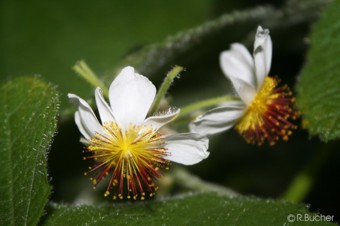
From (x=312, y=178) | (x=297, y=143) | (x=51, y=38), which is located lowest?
(x=312, y=178)

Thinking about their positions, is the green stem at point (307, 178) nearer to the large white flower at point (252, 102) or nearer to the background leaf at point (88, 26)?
the large white flower at point (252, 102)

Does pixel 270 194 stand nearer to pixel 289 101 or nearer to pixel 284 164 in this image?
pixel 284 164

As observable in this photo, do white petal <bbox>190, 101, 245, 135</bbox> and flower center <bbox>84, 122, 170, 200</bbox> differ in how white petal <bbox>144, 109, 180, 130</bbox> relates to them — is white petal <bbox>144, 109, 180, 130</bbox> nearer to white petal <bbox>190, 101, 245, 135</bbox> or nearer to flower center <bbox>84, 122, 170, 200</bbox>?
flower center <bbox>84, 122, 170, 200</bbox>

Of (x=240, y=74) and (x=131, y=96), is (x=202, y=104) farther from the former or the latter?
(x=131, y=96)

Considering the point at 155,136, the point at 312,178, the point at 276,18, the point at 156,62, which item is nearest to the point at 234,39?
the point at 276,18

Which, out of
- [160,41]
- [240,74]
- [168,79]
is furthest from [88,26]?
[168,79]
